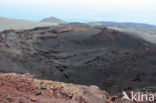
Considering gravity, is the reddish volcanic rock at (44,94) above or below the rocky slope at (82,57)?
above

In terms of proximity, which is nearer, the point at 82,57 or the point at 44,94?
the point at 44,94

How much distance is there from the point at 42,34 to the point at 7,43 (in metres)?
5.50

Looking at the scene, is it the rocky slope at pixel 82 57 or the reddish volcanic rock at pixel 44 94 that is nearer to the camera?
the reddish volcanic rock at pixel 44 94

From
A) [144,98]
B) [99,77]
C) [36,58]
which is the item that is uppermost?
[144,98]

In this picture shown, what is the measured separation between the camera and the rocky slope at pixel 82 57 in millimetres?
17969

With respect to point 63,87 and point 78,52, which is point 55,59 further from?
point 63,87

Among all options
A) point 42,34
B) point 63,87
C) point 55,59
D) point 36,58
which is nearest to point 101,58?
point 55,59

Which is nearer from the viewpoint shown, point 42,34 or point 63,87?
point 63,87

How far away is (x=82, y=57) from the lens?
73.2 ft

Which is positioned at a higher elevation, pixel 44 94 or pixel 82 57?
pixel 44 94

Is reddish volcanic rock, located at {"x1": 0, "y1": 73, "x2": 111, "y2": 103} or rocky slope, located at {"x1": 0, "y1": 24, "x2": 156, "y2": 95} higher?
reddish volcanic rock, located at {"x1": 0, "y1": 73, "x2": 111, "y2": 103}

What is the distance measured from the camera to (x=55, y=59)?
70.5ft

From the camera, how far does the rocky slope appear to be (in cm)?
1797

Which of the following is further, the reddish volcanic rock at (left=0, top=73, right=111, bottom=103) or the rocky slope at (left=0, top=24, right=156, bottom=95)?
the rocky slope at (left=0, top=24, right=156, bottom=95)
